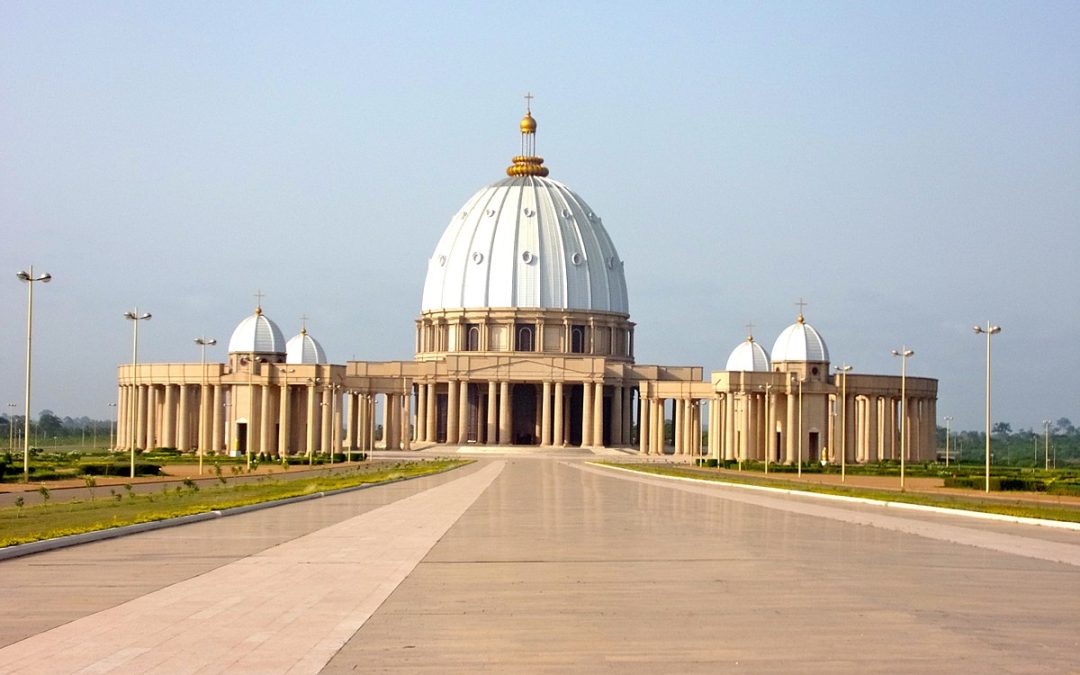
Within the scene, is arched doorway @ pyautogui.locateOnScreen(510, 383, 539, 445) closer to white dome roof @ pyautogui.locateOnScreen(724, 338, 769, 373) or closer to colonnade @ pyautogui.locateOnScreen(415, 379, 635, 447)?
colonnade @ pyautogui.locateOnScreen(415, 379, 635, 447)

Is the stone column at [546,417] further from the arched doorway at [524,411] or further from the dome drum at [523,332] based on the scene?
the arched doorway at [524,411]

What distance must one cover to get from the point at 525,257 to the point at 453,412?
1822 cm

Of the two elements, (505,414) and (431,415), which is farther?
(431,415)

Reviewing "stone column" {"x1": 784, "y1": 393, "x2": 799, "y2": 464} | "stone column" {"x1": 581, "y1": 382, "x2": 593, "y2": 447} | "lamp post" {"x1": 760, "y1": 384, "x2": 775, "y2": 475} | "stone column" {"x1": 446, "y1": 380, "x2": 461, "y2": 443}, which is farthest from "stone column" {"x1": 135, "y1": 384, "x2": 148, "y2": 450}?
"stone column" {"x1": 784, "y1": 393, "x2": 799, "y2": 464}

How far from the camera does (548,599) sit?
16.3 metres

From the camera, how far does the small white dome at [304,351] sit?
12419 cm

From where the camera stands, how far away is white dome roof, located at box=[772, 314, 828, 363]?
10600 centimetres

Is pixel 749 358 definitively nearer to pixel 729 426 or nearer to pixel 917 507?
pixel 729 426

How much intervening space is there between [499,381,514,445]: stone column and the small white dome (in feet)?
56.4

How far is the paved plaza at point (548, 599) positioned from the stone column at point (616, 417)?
94.0 m

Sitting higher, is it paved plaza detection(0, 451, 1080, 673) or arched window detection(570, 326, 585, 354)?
arched window detection(570, 326, 585, 354)

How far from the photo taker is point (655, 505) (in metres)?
37.6

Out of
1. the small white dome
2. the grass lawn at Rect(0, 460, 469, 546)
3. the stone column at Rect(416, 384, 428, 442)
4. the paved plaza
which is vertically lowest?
the grass lawn at Rect(0, 460, 469, 546)

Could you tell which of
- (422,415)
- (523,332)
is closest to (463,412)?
(422,415)
